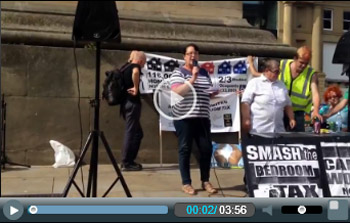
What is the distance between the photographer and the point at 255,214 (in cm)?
169

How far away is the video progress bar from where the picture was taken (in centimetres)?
165

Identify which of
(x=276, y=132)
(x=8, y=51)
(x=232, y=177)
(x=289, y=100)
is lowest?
(x=232, y=177)

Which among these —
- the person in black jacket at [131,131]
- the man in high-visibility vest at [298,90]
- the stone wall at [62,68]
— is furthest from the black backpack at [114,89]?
the man in high-visibility vest at [298,90]

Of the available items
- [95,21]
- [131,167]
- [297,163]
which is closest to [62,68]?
[131,167]

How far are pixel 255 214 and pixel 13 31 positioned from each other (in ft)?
21.6

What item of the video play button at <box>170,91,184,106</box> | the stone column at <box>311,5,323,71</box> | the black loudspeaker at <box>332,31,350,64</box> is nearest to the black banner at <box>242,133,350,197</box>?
the video play button at <box>170,91,184,106</box>

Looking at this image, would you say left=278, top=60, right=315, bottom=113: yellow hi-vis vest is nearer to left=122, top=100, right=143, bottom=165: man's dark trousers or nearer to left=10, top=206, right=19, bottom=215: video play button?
left=122, top=100, right=143, bottom=165: man's dark trousers

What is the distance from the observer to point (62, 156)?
717 cm

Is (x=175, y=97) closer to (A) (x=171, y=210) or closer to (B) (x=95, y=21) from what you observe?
(B) (x=95, y=21)

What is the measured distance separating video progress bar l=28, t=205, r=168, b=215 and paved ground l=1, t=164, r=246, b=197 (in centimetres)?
287

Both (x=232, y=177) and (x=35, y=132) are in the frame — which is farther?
(x=35, y=132)

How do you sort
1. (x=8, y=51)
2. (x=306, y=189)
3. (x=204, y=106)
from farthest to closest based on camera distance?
(x=8, y=51)
(x=204, y=106)
(x=306, y=189)

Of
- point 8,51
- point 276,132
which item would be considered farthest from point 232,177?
point 8,51

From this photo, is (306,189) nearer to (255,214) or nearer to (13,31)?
(255,214)
